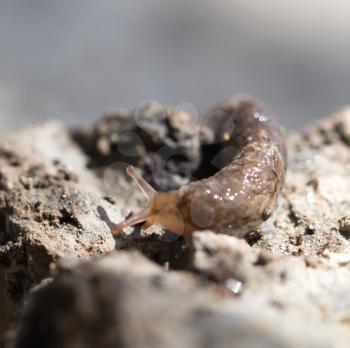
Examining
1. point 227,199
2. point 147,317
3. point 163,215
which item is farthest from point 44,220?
point 147,317

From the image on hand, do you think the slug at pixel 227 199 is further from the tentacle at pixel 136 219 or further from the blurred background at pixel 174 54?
the blurred background at pixel 174 54

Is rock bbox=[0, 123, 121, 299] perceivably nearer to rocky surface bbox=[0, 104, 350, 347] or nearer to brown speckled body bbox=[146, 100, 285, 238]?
rocky surface bbox=[0, 104, 350, 347]

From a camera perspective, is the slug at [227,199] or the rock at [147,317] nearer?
the rock at [147,317]

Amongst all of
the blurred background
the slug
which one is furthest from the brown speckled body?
the blurred background

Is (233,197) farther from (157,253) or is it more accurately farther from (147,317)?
(147,317)

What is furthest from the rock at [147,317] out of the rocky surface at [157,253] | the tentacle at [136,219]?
the tentacle at [136,219]

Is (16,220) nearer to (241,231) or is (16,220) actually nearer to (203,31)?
(241,231)
